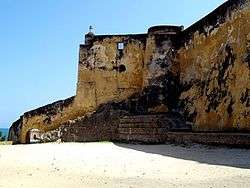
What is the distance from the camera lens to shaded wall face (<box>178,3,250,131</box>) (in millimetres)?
13383

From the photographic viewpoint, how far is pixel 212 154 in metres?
11.0

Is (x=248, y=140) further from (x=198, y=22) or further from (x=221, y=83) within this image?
(x=198, y=22)

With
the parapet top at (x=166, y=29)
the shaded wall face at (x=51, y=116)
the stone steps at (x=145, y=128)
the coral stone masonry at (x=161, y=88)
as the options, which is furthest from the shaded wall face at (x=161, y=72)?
the shaded wall face at (x=51, y=116)

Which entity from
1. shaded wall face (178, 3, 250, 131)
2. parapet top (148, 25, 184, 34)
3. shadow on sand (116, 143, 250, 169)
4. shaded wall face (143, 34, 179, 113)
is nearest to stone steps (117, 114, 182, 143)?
shaded wall face (178, 3, 250, 131)

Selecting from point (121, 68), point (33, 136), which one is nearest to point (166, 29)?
point (121, 68)

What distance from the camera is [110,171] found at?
9109 millimetres

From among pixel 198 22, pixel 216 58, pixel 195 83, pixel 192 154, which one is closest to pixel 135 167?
pixel 192 154

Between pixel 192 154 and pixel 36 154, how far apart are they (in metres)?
4.12

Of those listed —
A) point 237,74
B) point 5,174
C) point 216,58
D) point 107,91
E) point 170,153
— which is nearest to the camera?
point 5,174

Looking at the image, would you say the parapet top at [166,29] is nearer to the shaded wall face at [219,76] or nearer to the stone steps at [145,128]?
the shaded wall face at [219,76]

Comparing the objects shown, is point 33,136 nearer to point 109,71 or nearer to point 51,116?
point 51,116

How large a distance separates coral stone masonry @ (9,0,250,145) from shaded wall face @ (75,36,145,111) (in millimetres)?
46

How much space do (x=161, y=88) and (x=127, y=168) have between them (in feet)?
34.0

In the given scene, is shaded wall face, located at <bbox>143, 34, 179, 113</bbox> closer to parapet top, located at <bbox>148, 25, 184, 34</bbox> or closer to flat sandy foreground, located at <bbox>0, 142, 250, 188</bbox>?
parapet top, located at <bbox>148, 25, 184, 34</bbox>
